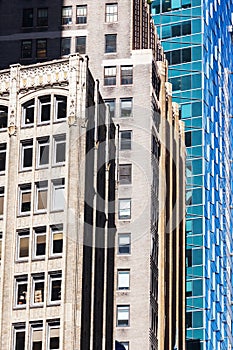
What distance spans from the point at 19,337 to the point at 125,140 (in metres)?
38.3

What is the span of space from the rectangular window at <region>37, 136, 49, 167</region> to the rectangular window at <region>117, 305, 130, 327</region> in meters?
26.9

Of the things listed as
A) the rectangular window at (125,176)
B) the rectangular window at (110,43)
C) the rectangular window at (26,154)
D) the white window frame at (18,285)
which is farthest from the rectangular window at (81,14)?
the white window frame at (18,285)

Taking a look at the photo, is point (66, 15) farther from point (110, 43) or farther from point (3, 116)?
point (3, 116)

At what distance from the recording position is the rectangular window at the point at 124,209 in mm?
121500

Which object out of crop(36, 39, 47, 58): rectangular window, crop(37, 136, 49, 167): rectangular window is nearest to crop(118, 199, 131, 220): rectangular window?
crop(36, 39, 47, 58): rectangular window

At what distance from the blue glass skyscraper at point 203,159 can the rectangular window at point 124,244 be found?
25231 mm

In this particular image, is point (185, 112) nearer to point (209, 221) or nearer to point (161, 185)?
point (209, 221)

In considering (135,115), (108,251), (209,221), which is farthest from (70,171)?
(209,221)

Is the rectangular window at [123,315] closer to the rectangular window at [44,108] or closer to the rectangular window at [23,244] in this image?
the rectangular window at [23,244]

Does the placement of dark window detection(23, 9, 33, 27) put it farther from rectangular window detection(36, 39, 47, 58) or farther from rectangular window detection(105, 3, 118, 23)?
rectangular window detection(105, 3, 118, 23)

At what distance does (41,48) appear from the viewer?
131 meters

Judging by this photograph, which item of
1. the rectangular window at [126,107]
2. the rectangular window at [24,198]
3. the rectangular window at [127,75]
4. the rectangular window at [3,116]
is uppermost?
the rectangular window at [127,75]

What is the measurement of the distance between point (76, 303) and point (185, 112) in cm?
6624

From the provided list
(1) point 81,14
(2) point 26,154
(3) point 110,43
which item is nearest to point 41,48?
(1) point 81,14
